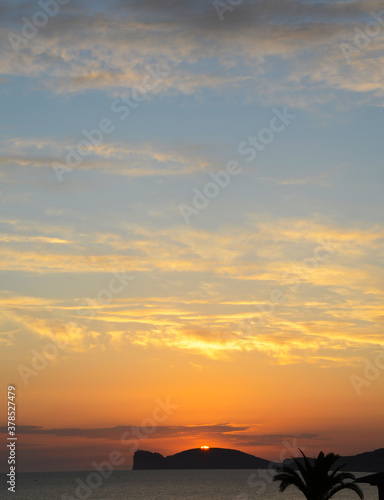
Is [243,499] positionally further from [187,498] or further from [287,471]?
[287,471]

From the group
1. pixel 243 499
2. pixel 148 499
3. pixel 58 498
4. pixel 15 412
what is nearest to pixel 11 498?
pixel 58 498

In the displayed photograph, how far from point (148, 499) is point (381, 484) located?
6868 inches

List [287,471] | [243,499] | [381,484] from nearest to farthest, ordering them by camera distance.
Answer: [381,484]
[287,471]
[243,499]

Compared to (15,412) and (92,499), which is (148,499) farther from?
(15,412)

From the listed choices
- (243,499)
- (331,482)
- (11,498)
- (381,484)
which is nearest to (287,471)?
(331,482)

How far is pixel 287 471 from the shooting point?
38969mm

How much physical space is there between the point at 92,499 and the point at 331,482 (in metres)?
178

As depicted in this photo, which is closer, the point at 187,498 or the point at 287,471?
the point at 287,471

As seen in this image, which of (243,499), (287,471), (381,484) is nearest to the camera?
(381,484)

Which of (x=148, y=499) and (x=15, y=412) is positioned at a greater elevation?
(x=15, y=412)

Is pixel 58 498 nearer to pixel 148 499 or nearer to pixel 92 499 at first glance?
pixel 92 499

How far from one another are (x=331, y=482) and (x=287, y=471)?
2.84 metres

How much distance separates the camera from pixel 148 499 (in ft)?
647

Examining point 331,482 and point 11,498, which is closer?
point 331,482
